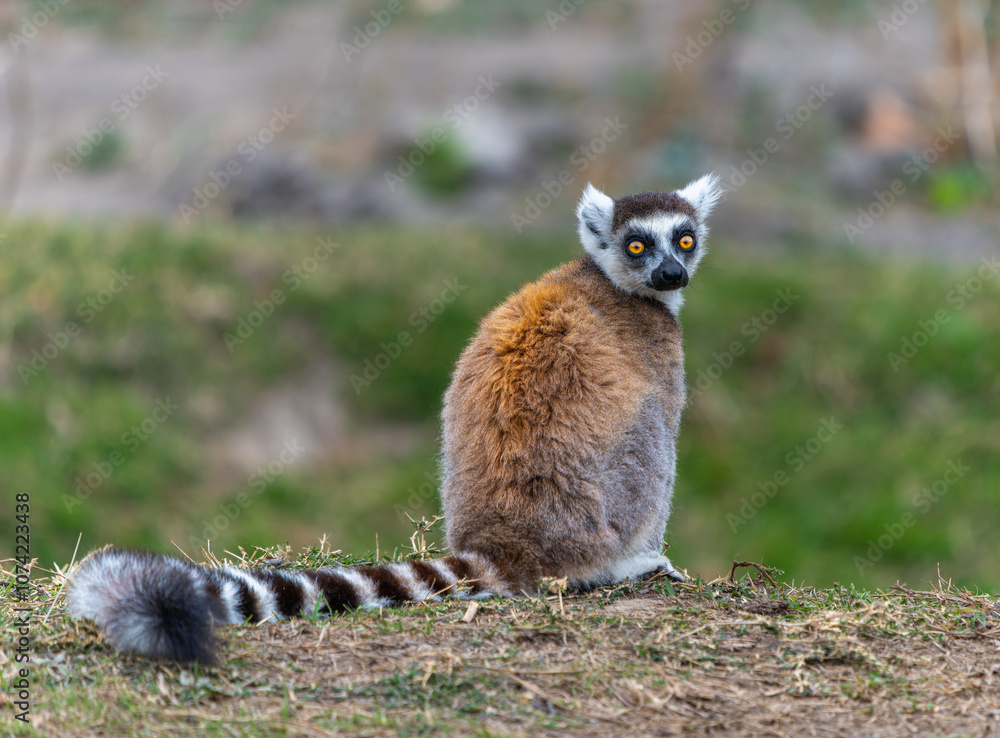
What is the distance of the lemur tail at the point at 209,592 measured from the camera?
132 inches

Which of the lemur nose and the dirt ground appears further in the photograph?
the lemur nose

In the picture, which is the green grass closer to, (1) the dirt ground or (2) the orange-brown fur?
(2) the orange-brown fur

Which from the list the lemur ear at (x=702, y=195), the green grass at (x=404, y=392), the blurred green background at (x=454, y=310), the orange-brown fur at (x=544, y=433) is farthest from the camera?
the blurred green background at (x=454, y=310)

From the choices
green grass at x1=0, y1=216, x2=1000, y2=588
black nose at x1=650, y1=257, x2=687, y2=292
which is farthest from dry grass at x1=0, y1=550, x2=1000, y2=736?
→ green grass at x1=0, y1=216, x2=1000, y2=588

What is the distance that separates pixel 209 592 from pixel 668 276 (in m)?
2.52

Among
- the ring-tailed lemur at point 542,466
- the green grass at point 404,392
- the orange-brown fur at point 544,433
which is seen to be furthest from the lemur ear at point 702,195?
the green grass at point 404,392

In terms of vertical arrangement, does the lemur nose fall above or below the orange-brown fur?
above

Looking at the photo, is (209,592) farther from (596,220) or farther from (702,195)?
(702,195)

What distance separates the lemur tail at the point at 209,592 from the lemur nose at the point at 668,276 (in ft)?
5.22

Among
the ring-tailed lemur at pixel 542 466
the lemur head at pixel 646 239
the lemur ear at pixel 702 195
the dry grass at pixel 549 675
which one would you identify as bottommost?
the dry grass at pixel 549 675

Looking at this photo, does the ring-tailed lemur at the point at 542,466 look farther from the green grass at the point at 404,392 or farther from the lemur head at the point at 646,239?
the green grass at the point at 404,392

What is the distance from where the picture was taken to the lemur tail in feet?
11.0

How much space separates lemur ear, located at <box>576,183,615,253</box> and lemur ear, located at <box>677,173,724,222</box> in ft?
1.45

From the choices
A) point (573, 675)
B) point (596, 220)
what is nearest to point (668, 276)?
point (596, 220)
